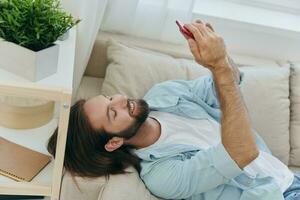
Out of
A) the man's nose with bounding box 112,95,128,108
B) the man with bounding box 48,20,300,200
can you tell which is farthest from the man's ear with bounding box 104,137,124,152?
the man's nose with bounding box 112,95,128,108

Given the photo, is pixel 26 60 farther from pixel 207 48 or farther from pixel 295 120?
pixel 295 120

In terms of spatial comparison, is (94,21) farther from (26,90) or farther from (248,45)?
(248,45)

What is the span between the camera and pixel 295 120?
6.52 ft

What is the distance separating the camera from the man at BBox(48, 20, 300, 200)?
1.43 m

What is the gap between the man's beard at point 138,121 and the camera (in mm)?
1548

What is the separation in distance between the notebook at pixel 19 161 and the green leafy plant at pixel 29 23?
16.3 inches

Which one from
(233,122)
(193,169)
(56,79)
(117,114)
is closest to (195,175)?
(193,169)

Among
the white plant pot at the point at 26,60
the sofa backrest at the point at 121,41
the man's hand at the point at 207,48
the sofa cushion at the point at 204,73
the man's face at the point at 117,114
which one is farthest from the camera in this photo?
the sofa backrest at the point at 121,41

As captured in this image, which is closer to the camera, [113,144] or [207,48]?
[207,48]

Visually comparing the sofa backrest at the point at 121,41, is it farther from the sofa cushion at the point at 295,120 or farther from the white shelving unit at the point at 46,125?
the sofa cushion at the point at 295,120

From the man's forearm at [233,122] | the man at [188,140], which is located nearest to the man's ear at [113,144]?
the man at [188,140]

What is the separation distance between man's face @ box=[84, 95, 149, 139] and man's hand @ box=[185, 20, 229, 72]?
0.97 feet

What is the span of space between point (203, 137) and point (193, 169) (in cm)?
27

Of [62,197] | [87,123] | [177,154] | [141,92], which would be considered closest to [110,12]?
[141,92]
